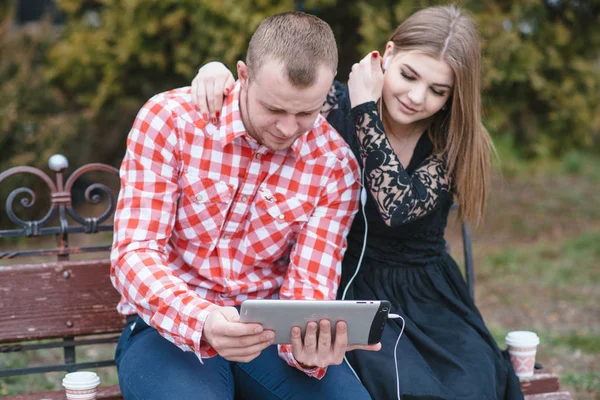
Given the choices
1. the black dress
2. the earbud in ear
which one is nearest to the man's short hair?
the black dress

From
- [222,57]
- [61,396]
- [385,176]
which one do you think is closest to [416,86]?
[385,176]

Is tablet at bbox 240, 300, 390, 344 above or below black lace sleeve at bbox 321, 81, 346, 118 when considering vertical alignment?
below

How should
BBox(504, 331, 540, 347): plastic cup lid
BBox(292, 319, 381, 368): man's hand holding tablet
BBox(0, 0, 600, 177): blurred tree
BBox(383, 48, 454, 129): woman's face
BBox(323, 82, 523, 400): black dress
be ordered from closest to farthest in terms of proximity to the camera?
BBox(292, 319, 381, 368): man's hand holding tablet, BBox(323, 82, 523, 400): black dress, BBox(383, 48, 454, 129): woman's face, BBox(504, 331, 540, 347): plastic cup lid, BBox(0, 0, 600, 177): blurred tree

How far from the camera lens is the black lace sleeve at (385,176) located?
2678 mm

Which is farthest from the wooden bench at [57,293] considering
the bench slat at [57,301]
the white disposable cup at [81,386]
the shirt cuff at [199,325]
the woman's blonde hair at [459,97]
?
the woman's blonde hair at [459,97]

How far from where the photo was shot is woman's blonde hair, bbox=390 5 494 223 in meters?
2.82

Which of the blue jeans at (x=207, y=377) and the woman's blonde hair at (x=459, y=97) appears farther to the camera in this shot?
the woman's blonde hair at (x=459, y=97)

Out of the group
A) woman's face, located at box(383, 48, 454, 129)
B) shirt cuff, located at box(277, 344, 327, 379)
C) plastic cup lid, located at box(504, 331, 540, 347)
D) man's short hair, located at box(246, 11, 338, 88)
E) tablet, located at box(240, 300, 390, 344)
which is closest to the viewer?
tablet, located at box(240, 300, 390, 344)

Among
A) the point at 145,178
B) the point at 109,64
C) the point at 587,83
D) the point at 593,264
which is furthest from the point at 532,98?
the point at 145,178

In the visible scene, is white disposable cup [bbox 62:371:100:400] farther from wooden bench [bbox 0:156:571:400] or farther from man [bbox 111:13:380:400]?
wooden bench [bbox 0:156:571:400]

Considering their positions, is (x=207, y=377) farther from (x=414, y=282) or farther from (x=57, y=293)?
(x=414, y=282)

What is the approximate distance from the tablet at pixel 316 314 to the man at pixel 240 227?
0.03 metres

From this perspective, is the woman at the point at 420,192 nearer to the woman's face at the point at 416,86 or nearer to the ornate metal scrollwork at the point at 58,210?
the woman's face at the point at 416,86

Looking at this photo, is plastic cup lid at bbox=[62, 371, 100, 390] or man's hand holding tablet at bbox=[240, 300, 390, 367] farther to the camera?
plastic cup lid at bbox=[62, 371, 100, 390]
